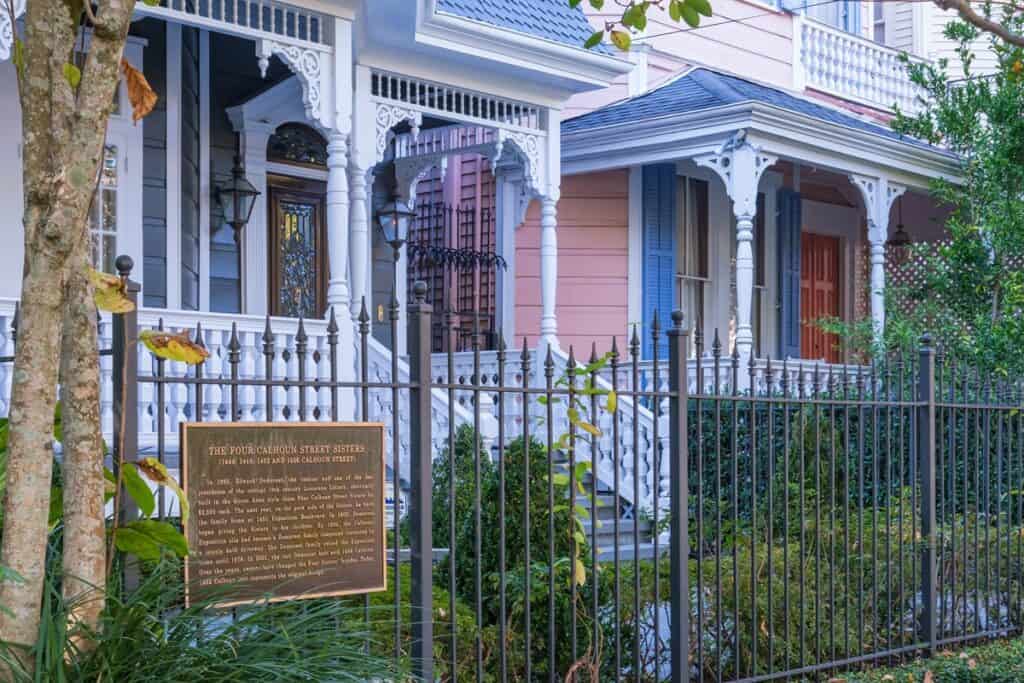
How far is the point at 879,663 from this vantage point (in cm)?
807

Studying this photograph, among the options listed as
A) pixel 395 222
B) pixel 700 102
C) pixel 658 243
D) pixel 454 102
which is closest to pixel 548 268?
pixel 395 222

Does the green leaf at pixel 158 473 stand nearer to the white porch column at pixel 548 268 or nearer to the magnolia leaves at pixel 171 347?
the magnolia leaves at pixel 171 347

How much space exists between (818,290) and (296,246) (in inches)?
330

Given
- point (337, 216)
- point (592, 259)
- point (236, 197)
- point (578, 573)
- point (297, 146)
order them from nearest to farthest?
1. point (578, 573)
2. point (337, 216)
3. point (236, 197)
4. point (297, 146)
5. point (592, 259)

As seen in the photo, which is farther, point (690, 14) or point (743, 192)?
point (743, 192)

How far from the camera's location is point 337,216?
1096 cm

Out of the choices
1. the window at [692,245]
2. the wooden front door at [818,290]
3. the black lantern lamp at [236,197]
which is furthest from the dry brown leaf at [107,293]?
the wooden front door at [818,290]

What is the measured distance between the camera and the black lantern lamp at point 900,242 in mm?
18203

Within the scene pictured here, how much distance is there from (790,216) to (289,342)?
8.84 metres

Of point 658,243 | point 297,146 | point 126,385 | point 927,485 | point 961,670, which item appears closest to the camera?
point 126,385

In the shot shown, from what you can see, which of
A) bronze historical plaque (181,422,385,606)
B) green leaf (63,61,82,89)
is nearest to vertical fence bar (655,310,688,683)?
bronze historical plaque (181,422,385,606)

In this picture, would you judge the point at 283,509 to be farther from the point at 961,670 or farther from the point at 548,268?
the point at 548,268

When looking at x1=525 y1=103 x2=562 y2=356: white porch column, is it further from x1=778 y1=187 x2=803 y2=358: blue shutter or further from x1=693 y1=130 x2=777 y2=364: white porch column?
x1=778 y1=187 x2=803 y2=358: blue shutter

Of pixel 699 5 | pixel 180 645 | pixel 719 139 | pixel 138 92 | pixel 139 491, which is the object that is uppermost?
pixel 719 139
